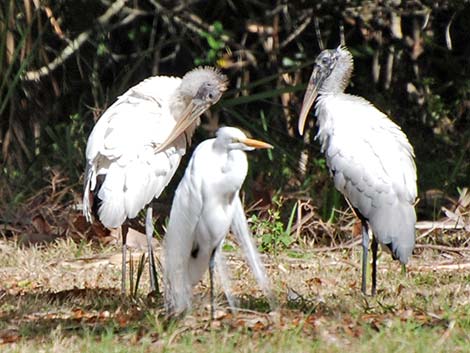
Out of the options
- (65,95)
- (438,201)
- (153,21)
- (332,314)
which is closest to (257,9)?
(153,21)

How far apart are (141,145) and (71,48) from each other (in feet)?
10.0

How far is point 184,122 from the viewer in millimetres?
7547

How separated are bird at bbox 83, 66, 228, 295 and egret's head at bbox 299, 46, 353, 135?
0.59 m

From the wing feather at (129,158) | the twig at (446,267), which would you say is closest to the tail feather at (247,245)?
the wing feather at (129,158)

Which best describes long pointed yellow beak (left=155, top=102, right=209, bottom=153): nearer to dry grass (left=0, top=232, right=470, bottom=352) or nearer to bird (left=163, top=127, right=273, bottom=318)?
dry grass (left=0, top=232, right=470, bottom=352)

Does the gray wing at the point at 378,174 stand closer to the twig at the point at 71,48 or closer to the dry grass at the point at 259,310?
the dry grass at the point at 259,310

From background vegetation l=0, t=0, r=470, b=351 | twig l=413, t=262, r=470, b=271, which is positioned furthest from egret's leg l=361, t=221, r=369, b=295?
background vegetation l=0, t=0, r=470, b=351

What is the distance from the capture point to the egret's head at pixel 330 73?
25.5 feet

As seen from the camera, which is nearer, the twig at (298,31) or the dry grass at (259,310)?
the dry grass at (259,310)

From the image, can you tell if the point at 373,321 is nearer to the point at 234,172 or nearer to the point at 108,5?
the point at 234,172

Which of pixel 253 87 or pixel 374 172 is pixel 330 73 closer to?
pixel 374 172

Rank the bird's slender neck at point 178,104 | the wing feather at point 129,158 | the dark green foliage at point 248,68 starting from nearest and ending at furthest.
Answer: the wing feather at point 129,158 < the bird's slender neck at point 178,104 < the dark green foliage at point 248,68

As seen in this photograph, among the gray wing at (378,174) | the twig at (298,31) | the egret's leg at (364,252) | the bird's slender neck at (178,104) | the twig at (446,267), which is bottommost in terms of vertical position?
the twig at (446,267)

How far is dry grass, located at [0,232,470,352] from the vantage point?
A: 5.19 m
